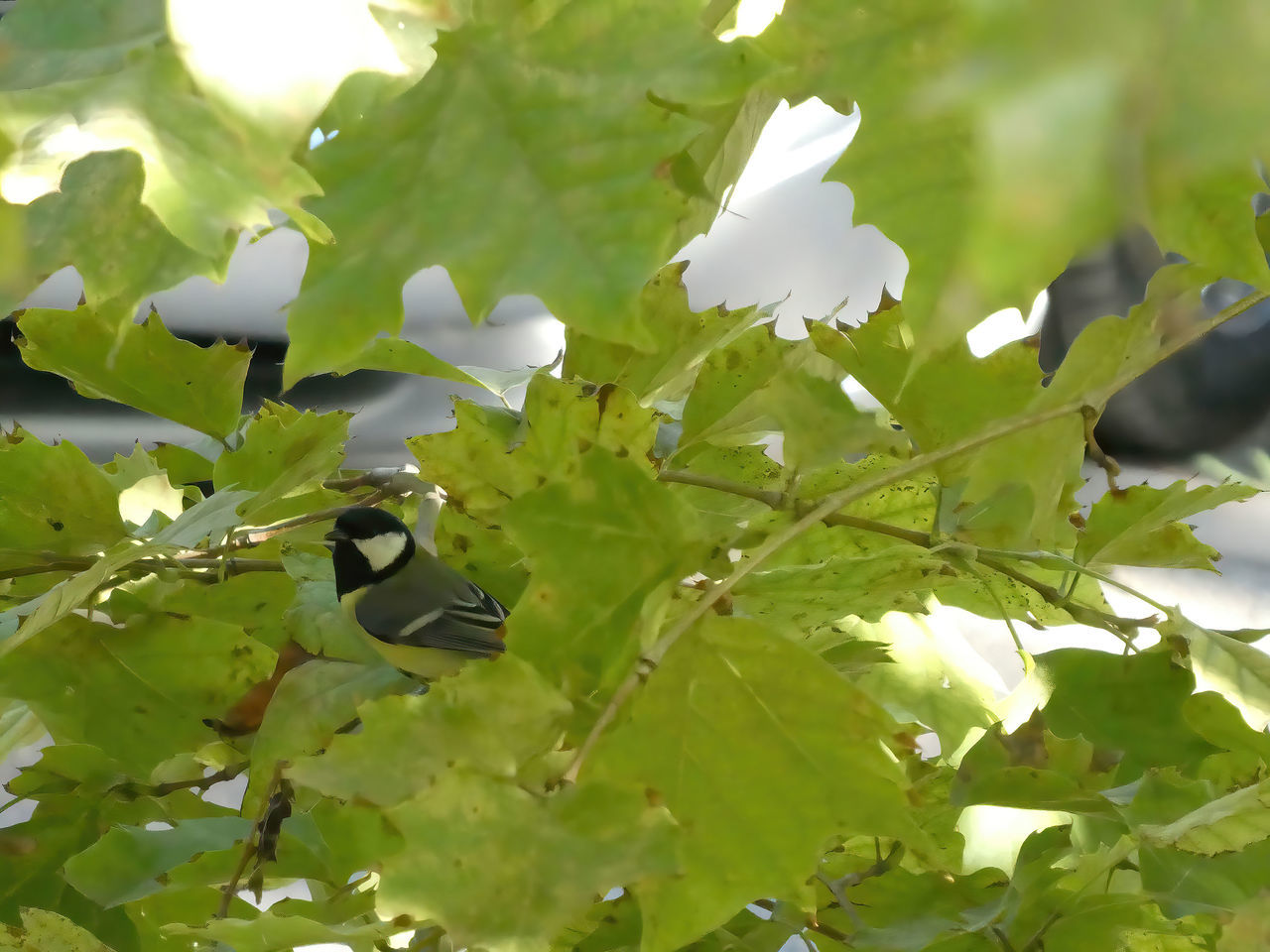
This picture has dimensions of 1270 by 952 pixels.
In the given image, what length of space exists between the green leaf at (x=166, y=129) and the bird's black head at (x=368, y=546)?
427 mm

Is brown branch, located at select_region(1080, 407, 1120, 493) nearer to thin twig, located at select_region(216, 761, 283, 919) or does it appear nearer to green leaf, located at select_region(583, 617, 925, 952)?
green leaf, located at select_region(583, 617, 925, 952)

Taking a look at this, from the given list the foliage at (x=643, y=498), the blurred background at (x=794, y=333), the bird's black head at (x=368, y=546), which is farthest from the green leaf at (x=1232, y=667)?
→ the blurred background at (x=794, y=333)

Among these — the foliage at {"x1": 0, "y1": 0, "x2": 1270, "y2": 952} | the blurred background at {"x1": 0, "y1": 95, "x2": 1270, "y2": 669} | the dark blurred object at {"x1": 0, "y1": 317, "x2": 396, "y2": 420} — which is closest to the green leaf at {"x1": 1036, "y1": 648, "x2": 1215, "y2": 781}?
the foliage at {"x1": 0, "y1": 0, "x2": 1270, "y2": 952}

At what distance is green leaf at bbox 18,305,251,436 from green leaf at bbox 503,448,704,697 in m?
0.18

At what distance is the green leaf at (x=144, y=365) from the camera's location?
28 centimetres

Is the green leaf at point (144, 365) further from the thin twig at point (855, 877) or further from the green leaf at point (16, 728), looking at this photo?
the thin twig at point (855, 877)

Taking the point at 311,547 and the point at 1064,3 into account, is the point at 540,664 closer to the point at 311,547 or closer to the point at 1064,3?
the point at 1064,3

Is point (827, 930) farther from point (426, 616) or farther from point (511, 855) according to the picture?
point (426, 616)

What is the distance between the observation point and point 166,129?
0.13 meters

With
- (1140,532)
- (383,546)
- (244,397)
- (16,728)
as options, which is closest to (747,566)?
(1140,532)

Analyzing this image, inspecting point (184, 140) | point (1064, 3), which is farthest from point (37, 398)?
point (1064, 3)

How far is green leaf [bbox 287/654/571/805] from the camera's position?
147 millimetres

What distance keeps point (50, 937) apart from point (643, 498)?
0.58ft

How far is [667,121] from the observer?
0.13 meters
